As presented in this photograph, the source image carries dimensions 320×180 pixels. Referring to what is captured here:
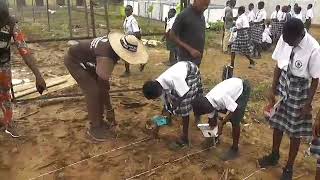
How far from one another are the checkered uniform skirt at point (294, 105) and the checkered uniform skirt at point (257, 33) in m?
7.99

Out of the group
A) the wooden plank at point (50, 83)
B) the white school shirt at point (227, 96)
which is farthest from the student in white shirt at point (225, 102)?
the wooden plank at point (50, 83)

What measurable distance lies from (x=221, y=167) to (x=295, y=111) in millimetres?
1060

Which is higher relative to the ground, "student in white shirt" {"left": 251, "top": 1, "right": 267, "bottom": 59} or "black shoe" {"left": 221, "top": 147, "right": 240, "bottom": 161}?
"student in white shirt" {"left": 251, "top": 1, "right": 267, "bottom": 59}

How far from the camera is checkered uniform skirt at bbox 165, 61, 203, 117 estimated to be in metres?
4.35

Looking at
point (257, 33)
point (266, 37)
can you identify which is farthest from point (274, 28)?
point (257, 33)

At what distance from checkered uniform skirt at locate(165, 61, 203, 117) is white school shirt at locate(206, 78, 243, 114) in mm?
330

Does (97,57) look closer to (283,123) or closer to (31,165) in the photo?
(31,165)

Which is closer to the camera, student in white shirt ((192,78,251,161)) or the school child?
student in white shirt ((192,78,251,161))

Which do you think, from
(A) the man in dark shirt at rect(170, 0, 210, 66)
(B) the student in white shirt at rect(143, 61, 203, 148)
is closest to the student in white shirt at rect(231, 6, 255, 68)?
(A) the man in dark shirt at rect(170, 0, 210, 66)

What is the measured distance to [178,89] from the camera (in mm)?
4176

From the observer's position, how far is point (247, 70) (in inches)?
391

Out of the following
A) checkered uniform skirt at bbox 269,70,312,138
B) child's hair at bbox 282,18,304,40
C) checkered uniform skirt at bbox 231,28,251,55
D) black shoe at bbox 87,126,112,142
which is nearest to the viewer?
child's hair at bbox 282,18,304,40

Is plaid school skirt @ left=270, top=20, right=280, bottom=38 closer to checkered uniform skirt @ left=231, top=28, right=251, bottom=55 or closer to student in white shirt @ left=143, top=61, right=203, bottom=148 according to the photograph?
checkered uniform skirt @ left=231, top=28, right=251, bottom=55

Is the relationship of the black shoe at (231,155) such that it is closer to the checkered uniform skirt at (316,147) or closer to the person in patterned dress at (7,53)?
the checkered uniform skirt at (316,147)
